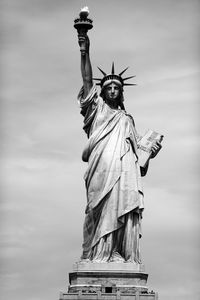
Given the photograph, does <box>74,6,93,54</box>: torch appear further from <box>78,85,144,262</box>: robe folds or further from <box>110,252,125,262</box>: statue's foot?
<box>110,252,125,262</box>: statue's foot

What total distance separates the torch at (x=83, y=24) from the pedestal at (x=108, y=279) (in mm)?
8616

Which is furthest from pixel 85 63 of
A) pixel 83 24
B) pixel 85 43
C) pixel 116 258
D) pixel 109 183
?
pixel 116 258

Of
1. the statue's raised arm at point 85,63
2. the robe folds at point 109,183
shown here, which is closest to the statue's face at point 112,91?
the robe folds at point 109,183

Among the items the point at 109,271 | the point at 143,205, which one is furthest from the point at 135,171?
the point at 109,271

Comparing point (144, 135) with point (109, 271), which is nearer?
point (109, 271)

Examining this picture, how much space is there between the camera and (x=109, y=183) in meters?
42.6

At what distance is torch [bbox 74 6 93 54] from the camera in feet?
144

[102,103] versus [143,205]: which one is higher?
[102,103]

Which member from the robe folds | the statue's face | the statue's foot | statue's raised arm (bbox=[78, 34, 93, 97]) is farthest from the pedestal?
statue's raised arm (bbox=[78, 34, 93, 97])

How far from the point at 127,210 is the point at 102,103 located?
15.6 ft

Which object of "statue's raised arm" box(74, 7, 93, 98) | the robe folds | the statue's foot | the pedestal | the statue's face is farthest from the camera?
the statue's face

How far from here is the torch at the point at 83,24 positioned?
4381 cm

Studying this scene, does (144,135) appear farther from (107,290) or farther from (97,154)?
(107,290)

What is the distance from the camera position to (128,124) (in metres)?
44.2
